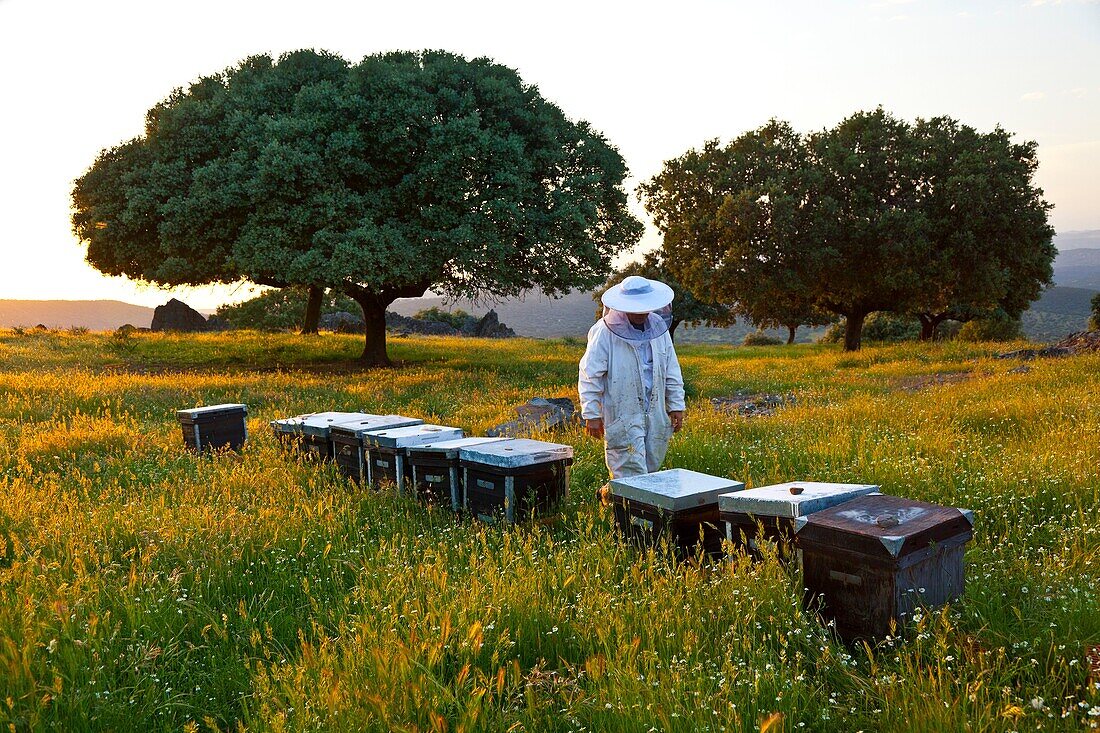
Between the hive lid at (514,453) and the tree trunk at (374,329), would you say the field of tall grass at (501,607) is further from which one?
the tree trunk at (374,329)

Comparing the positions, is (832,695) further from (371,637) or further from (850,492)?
(371,637)

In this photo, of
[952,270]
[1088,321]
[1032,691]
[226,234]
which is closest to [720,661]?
[1032,691]

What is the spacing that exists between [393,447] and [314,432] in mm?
2165

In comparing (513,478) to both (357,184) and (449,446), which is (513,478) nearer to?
(449,446)

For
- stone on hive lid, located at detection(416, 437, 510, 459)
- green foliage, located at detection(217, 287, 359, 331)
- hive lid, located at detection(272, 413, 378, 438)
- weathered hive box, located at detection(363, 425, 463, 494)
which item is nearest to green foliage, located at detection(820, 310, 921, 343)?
green foliage, located at detection(217, 287, 359, 331)

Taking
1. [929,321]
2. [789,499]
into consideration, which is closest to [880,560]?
[789,499]

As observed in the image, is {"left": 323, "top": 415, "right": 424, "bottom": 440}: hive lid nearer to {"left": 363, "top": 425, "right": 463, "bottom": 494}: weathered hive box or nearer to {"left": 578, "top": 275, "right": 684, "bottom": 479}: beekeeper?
{"left": 363, "top": 425, "right": 463, "bottom": 494}: weathered hive box

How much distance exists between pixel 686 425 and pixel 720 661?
7729 millimetres

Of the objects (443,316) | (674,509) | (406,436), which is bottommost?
(674,509)

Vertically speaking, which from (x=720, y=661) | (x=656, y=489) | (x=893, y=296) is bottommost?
(x=720, y=661)

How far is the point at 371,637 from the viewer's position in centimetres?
415

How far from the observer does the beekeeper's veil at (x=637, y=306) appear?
23.5ft

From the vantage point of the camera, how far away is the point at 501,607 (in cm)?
459

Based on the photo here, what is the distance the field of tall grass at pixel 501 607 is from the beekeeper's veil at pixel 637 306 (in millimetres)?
1908
